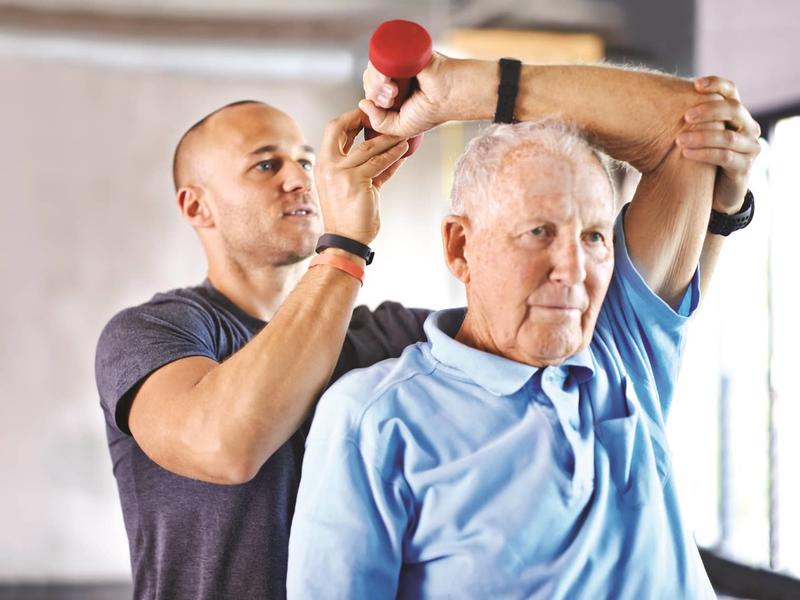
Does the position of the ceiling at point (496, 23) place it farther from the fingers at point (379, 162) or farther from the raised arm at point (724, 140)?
the fingers at point (379, 162)

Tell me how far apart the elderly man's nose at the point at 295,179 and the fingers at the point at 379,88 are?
1.83 ft

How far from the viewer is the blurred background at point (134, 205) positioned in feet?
16.2

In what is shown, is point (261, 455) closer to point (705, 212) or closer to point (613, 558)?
point (613, 558)

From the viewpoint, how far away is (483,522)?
130cm

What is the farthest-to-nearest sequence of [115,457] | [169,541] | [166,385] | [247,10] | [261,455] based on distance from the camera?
1. [247,10]
2. [115,457]
3. [169,541]
4. [166,385]
5. [261,455]

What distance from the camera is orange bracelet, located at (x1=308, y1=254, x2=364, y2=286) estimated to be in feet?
4.97

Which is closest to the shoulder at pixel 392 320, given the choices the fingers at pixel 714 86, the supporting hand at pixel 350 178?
the supporting hand at pixel 350 178

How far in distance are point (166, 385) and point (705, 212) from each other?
3.23 feet

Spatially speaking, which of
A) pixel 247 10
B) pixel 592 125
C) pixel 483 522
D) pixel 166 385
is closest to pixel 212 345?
pixel 166 385

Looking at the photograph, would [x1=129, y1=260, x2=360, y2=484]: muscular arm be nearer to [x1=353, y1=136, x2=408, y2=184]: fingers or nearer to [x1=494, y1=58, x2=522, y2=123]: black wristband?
[x1=353, y1=136, x2=408, y2=184]: fingers

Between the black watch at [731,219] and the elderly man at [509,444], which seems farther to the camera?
the black watch at [731,219]

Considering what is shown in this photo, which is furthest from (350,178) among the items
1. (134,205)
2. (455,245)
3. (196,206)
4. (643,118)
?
(134,205)

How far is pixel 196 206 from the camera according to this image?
7.20 feet

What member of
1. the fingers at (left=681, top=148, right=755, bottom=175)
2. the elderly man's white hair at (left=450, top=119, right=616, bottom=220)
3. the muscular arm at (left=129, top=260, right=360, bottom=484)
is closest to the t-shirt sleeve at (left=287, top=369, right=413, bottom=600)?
the muscular arm at (left=129, top=260, right=360, bottom=484)
